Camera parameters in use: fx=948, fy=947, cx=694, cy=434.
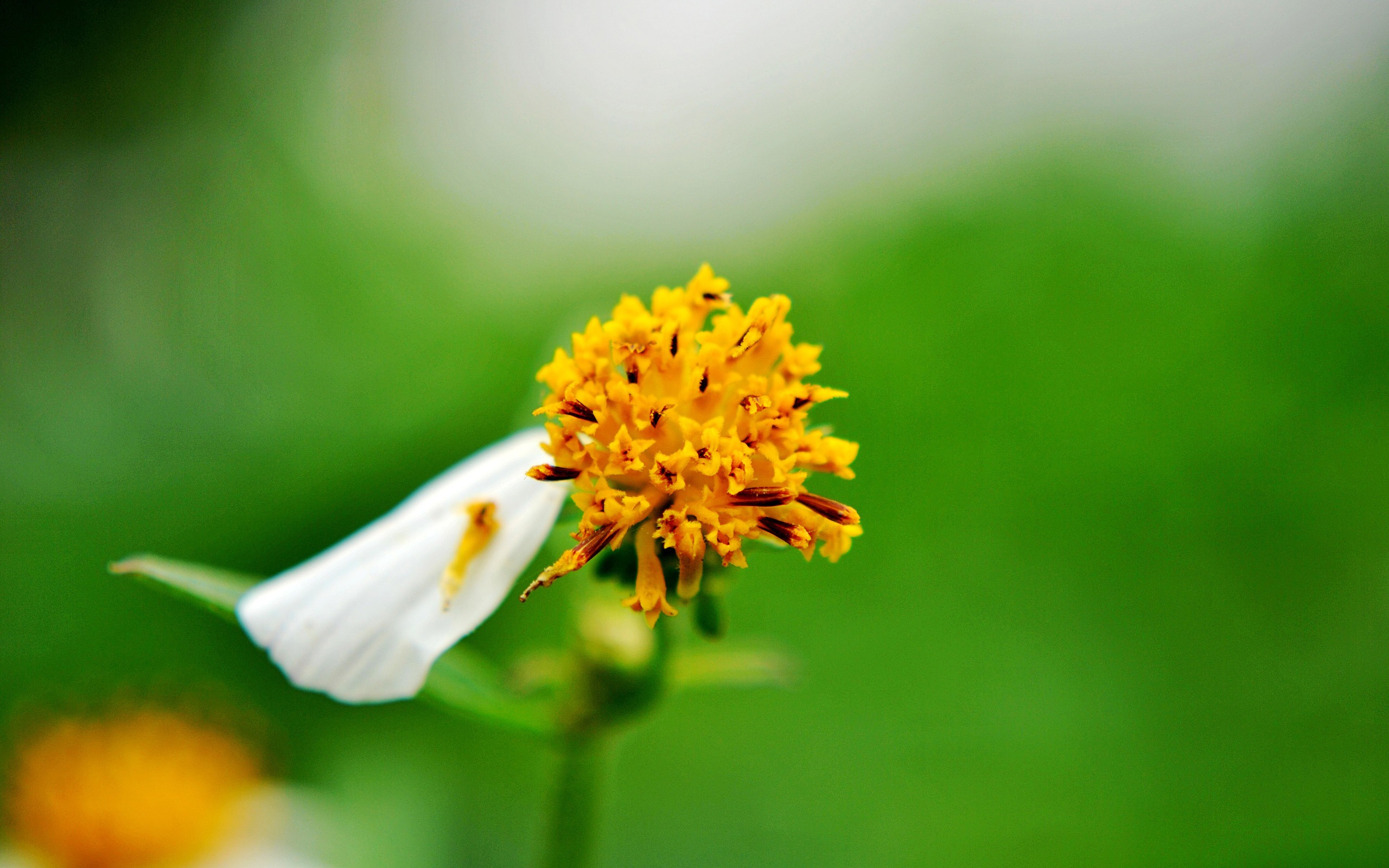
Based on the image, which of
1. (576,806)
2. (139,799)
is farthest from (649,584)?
(139,799)

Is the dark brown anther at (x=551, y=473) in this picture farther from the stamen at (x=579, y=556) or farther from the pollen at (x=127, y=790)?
the pollen at (x=127, y=790)

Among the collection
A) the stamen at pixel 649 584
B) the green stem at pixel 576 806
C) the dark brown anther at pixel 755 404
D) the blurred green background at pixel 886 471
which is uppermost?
the blurred green background at pixel 886 471

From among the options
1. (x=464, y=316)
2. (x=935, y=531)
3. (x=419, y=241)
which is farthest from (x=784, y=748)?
(x=419, y=241)

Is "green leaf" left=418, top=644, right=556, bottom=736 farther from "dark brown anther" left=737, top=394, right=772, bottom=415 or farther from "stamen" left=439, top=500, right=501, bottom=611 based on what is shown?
"dark brown anther" left=737, top=394, right=772, bottom=415

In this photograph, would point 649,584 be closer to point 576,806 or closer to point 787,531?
point 787,531

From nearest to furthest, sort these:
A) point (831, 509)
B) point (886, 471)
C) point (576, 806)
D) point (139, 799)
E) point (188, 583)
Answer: point (188, 583)
point (831, 509)
point (576, 806)
point (139, 799)
point (886, 471)

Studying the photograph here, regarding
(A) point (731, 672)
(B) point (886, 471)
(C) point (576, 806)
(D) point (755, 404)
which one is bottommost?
(C) point (576, 806)

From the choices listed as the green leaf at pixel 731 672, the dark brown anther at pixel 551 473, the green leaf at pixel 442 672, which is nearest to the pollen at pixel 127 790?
the green leaf at pixel 442 672
